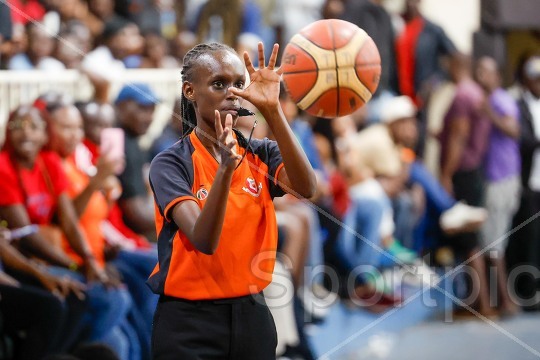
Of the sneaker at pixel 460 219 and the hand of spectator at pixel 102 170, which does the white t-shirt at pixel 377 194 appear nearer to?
the sneaker at pixel 460 219

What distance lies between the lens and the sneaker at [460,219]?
26.8 feet

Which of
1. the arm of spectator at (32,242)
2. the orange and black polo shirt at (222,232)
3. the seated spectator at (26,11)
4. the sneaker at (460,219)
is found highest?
the seated spectator at (26,11)

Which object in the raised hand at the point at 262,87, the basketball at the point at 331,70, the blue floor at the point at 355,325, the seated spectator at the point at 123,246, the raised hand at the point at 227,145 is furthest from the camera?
the blue floor at the point at 355,325

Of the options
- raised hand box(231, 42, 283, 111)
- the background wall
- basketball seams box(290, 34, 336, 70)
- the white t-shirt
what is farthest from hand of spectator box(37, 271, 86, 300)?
the background wall

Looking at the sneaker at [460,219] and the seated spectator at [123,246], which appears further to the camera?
the sneaker at [460,219]

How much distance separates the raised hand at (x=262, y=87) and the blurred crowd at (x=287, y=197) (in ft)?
7.29

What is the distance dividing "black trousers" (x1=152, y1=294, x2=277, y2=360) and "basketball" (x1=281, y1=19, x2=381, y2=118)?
1.04 metres

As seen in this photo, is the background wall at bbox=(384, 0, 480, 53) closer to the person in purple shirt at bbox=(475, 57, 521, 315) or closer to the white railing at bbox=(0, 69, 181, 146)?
the person in purple shirt at bbox=(475, 57, 521, 315)

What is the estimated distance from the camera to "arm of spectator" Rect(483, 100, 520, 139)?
329 inches

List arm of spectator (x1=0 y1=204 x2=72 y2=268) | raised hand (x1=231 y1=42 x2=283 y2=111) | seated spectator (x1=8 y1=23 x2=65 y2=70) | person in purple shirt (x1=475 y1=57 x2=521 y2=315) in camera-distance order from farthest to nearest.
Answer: person in purple shirt (x1=475 y1=57 x2=521 y2=315)
seated spectator (x1=8 y1=23 x2=65 y2=70)
arm of spectator (x1=0 y1=204 x2=72 y2=268)
raised hand (x1=231 y1=42 x2=283 y2=111)

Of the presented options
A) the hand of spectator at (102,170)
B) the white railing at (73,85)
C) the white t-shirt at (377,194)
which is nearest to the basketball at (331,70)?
the hand of spectator at (102,170)

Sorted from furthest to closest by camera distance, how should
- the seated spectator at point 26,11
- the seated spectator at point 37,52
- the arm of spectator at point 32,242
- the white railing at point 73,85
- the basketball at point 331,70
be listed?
the seated spectator at point 26,11 < the seated spectator at point 37,52 < the white railing at point 73,85 < the arm of spectator at point 32,242 < the basketball at point 331,70

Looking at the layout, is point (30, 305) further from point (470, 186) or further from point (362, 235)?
point (470, 186)

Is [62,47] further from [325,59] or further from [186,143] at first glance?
[186,143]
